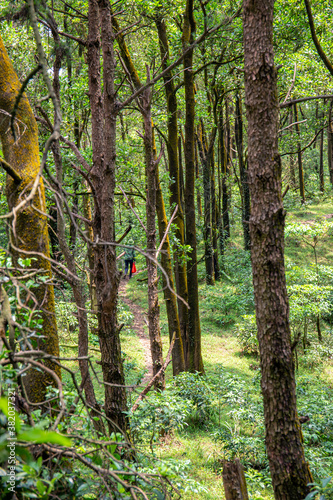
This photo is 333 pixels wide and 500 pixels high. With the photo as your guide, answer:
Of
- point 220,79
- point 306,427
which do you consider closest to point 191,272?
point 306,427

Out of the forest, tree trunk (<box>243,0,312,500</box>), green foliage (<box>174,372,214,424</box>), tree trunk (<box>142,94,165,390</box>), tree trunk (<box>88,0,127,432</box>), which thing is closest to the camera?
the forest

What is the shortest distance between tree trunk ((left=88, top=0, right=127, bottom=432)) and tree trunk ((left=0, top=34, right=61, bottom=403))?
0.49 m

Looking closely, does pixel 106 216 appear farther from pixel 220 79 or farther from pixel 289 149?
pixel 289 149

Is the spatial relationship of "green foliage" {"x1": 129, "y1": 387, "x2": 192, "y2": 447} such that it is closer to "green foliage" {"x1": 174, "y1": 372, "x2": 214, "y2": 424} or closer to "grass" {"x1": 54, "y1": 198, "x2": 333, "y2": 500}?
"grass" {"x1": 54, "y1": 198, "x2": 333, "y2": 500}

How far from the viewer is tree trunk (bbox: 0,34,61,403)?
119 inches

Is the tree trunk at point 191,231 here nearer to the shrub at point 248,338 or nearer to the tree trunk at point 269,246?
the shrub at point 248,338

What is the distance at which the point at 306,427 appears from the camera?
546 cm

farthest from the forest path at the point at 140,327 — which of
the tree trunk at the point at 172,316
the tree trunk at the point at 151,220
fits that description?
the tree trunk at the point at 151,220

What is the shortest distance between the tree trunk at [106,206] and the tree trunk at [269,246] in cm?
135

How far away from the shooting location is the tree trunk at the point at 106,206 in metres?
3.47

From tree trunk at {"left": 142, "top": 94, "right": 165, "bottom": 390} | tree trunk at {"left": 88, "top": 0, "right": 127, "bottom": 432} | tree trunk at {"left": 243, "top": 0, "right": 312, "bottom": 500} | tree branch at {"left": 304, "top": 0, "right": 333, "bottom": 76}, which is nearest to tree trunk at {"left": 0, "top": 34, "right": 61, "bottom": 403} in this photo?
tree trunk at {"left": 88, "top": 0, "right": 127, "bottom": 432}

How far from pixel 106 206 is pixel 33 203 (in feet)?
2.42

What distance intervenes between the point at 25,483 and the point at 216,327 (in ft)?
47.1

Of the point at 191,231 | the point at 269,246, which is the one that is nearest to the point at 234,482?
the point at 269,246
